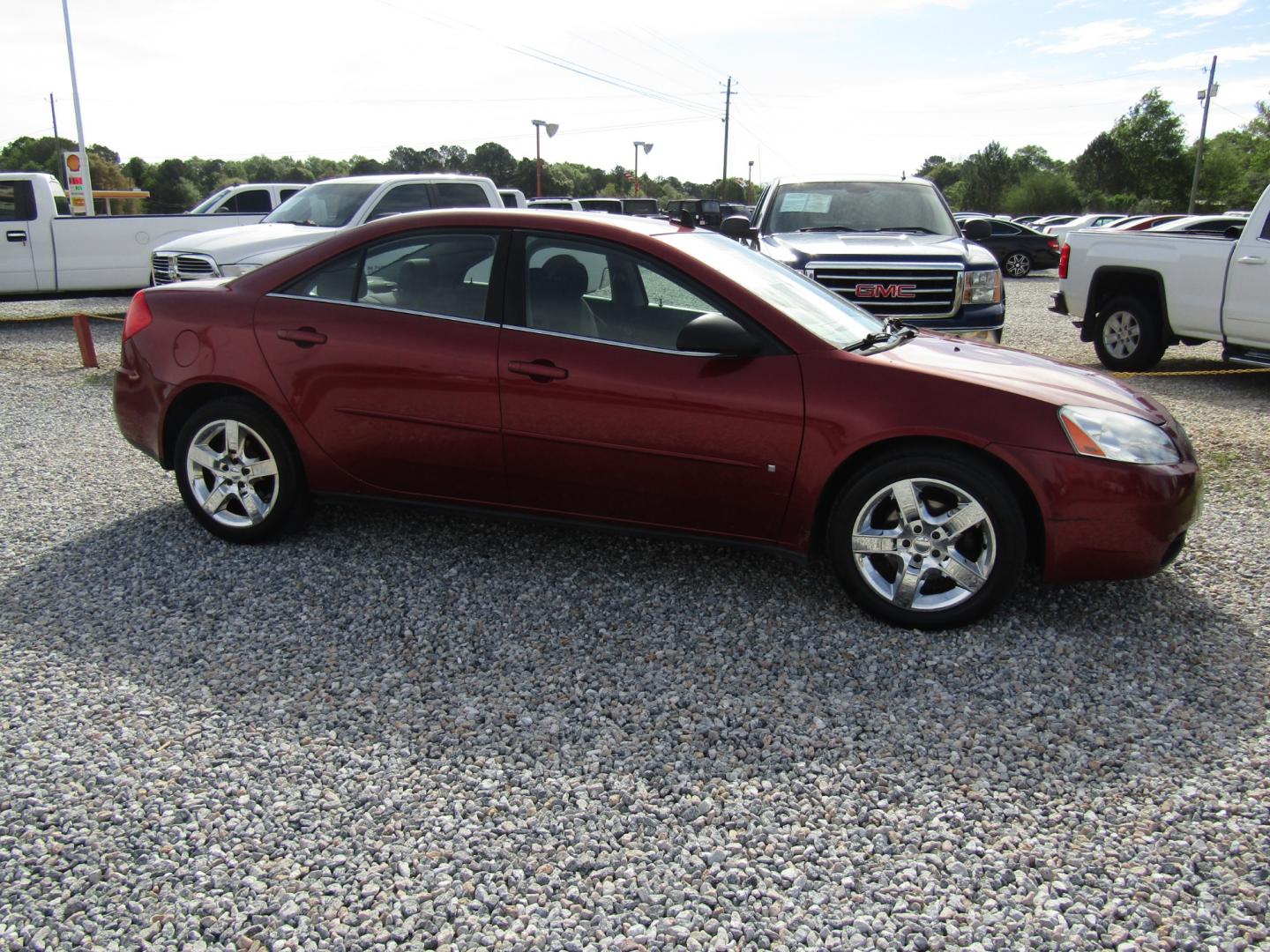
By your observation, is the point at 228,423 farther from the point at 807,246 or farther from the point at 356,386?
the point at 807,246

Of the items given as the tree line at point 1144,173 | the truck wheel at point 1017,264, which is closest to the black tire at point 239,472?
the truck wheel at point 1017,264

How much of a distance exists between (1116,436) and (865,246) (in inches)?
186

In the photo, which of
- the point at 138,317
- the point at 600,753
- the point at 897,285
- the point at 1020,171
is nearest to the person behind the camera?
the point at 600,753

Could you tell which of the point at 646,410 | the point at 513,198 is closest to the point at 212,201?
the point at 513,198

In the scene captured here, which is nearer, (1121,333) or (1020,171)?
(1121,333)

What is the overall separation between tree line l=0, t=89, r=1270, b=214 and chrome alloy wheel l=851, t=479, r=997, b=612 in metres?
49.7

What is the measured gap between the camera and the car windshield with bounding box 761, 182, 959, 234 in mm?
9062

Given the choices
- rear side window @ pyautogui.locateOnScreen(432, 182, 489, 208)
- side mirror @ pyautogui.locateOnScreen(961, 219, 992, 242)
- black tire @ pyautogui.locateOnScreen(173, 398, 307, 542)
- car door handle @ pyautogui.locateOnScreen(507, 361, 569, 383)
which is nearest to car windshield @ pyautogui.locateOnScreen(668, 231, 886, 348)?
car door handle @ pyautogui.locateOnScreen(507, 361, 569, 383)

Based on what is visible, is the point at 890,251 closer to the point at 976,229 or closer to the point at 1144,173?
the point at 976,229

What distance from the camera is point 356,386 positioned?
4.39 meters

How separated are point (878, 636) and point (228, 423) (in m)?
3.04

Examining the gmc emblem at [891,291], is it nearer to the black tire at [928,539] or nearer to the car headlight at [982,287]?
the car headlight at [982,287]

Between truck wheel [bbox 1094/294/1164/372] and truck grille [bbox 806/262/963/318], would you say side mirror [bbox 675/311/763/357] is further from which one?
truck wheel [bbox 1094/294/1164/372]

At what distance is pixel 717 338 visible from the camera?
12.5 ft
